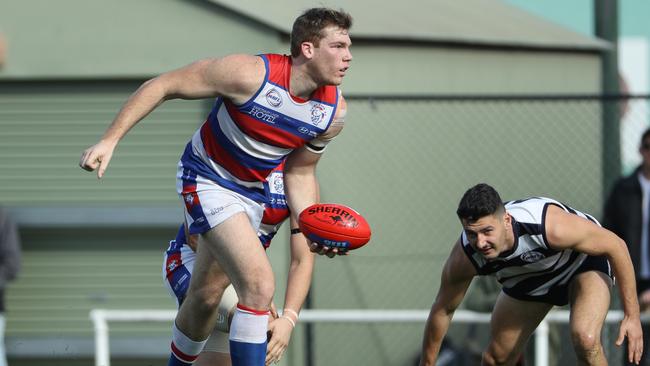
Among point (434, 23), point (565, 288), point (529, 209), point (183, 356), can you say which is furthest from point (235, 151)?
point (434, 23)

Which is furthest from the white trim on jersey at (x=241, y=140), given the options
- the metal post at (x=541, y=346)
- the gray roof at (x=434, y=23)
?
the gray roof at (x=434, y=23)

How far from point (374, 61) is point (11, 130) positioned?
10.5ft

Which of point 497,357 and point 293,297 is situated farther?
point 497,357

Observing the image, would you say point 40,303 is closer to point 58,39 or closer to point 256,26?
point 58,39

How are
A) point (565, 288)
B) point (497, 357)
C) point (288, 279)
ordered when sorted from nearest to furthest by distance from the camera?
point (288, 279), point (565, 288), point (497, 357)

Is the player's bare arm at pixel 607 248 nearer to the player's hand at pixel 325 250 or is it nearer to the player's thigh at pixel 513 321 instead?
the player's thigh at pixel 513 321

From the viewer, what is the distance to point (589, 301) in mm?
6910

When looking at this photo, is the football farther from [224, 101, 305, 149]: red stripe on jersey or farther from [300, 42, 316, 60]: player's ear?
[300, 42, 316, 60]: player's ear

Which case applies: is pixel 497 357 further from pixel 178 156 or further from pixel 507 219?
pixel 178 156

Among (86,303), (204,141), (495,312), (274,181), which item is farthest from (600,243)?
(86,303)

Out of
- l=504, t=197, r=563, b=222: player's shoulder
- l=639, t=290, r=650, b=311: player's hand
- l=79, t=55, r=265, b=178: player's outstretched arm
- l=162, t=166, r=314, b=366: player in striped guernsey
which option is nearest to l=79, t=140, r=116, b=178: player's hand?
l=79, t=55, r=265, b=178: player's outstretched arm

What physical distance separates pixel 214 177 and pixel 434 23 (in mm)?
5463

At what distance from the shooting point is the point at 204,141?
649cm

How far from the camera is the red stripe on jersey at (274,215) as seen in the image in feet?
21.9
